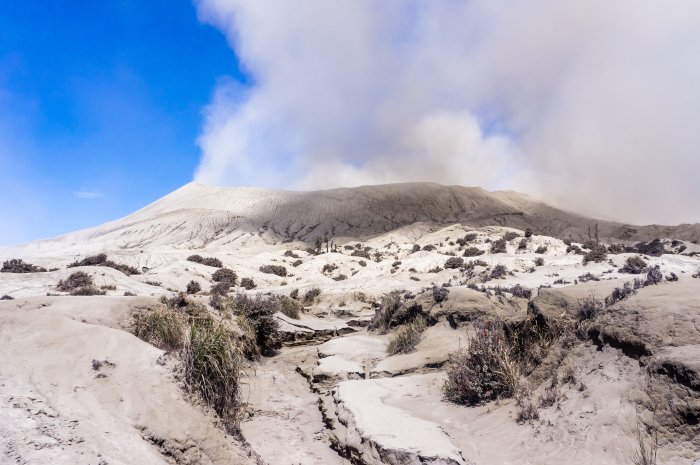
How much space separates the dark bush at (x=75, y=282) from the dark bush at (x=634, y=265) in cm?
2459

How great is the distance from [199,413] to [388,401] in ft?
11.3

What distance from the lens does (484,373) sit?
671 cm

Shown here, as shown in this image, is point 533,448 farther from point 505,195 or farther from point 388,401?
point 505,195

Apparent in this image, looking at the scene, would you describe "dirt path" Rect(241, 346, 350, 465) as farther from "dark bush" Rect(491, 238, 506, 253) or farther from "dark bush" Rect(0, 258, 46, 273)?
"dark bush" Rect(491, 238, 506, 253)

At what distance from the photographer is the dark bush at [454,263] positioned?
94.9 feet

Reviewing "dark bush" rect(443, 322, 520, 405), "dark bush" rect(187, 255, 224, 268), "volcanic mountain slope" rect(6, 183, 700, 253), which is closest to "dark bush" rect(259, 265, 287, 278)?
"dark bush" rect(187, 255, 224, 268)

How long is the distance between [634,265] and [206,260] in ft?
92.2

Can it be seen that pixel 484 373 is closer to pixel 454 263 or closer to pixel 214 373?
pixel 214 373

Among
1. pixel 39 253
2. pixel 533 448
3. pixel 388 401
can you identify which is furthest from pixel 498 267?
pixel 39 253

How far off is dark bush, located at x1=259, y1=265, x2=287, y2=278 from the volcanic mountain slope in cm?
2445

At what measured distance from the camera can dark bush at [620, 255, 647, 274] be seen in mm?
20145

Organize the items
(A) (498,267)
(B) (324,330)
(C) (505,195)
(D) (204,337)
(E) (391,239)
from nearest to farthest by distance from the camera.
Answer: (D) (204,337) → (B) (324,330) → (A) (498,267) → (E) (391,239) → (C) (505,195)

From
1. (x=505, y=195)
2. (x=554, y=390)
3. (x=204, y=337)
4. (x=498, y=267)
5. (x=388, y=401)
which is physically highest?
(x=505, y=195)

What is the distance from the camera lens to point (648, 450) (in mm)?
4148
